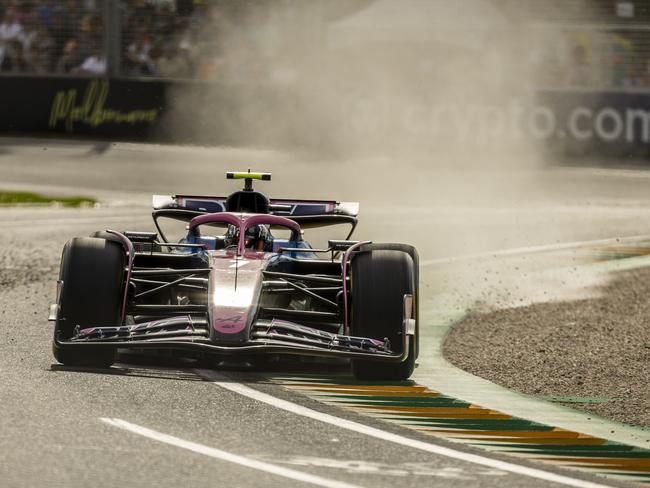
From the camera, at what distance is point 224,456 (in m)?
6.80

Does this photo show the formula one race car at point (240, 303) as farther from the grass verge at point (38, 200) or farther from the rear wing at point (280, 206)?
the grass verge at point (38, 200)

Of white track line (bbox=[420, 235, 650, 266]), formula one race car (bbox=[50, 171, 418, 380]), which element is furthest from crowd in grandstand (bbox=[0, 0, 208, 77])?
formula one race car (bbox=[50, 171, 418, 380])

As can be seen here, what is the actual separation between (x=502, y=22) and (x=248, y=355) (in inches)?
705

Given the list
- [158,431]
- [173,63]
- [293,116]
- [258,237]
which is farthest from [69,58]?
[158,431]

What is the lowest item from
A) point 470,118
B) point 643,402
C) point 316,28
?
point 643,402

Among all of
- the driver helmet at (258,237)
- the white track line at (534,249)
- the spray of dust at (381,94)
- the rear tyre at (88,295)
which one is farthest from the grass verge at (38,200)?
the rear tyre at (88,295)

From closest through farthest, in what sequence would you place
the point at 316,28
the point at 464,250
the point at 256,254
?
the point at 256,254 → the point at 464,250 → the point at 316,28

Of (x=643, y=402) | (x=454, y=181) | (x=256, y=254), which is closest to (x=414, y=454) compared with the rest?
(x=643, y=402)

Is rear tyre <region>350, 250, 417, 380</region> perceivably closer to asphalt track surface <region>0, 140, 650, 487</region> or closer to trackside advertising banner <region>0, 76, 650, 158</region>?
asphalt track surface <region>0, 140, 650, 487</region>

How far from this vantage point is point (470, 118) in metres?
24.2

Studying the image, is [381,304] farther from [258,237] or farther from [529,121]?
[529,121]

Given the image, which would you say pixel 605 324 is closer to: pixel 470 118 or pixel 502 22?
pixel 470 118

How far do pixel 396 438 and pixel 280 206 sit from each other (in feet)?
13.0

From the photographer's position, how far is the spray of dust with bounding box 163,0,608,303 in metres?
23.5
